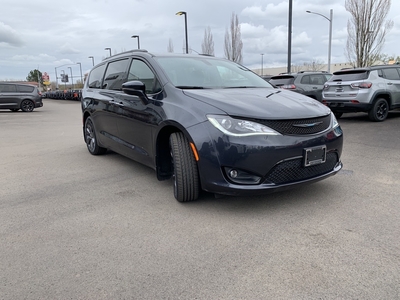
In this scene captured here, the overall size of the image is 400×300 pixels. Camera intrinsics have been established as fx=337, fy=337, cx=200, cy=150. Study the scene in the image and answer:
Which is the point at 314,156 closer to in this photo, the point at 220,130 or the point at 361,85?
the point at 220,130

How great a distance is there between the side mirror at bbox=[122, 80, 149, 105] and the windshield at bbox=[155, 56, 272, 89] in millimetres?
345

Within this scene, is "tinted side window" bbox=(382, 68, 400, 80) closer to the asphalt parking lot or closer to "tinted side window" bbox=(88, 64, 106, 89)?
the asphalt parking lot

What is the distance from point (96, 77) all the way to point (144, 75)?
2.07m

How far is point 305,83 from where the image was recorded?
11.9 meters

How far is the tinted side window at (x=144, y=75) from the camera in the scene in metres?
3.95

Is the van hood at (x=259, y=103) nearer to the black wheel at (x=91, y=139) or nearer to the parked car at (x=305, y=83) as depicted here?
the black wheel at (x=91, y=139)

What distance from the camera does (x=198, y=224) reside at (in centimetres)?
311

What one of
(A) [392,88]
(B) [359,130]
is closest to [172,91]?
(B) [359,130]

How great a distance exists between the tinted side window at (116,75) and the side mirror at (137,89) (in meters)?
0.89

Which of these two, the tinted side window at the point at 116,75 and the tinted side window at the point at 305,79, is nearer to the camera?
the tinted side window at the point at 116,75

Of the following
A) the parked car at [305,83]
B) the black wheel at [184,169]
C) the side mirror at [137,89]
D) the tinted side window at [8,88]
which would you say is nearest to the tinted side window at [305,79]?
the parked car at [305,83]

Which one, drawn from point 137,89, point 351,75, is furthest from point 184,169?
point 351,75

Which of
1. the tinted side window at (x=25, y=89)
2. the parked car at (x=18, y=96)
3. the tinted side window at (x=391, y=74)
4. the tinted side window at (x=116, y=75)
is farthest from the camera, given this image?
the tinted side window at (x=25, y=89)

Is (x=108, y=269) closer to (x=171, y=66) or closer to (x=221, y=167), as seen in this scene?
(x=221, y=167)
